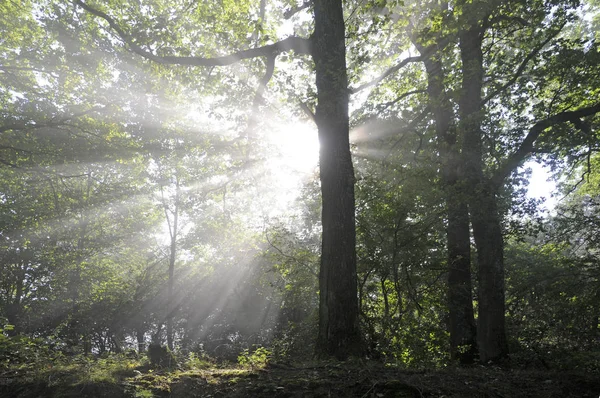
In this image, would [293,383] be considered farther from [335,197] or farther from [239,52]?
[239,52]

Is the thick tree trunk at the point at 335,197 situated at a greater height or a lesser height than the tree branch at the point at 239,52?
lesser

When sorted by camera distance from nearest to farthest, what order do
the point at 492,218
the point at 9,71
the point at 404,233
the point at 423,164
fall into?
the point at 404,233
the point at 492,218
the point at 423,164
the point at 9,71

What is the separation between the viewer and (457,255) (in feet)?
29.7

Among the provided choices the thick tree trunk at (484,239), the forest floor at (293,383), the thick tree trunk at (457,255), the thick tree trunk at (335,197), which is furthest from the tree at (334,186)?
the thick tree trunk at (484,239)

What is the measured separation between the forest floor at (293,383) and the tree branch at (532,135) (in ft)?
17.2

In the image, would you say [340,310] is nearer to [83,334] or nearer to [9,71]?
[9,71]

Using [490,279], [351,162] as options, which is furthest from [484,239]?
[351,162]

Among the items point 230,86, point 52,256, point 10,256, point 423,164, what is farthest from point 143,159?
point 10,256

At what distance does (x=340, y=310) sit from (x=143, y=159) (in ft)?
35.4

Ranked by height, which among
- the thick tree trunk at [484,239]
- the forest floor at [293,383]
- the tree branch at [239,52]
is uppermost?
the tree branch at [239,52]

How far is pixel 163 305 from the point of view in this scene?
2978cm

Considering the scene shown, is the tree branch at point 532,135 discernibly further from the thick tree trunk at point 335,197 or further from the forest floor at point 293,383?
the forest floor at point 293,383

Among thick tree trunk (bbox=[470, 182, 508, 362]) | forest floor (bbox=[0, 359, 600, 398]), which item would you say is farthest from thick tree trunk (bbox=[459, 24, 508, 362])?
forest floor (bbox=[0, 359, 600, 398])

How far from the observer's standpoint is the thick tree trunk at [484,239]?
27.2 ft
